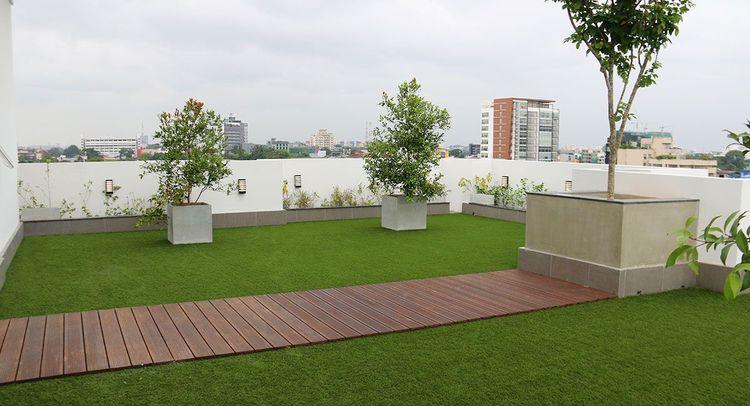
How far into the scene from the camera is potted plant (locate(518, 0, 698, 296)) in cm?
650

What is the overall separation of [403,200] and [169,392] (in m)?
7.92

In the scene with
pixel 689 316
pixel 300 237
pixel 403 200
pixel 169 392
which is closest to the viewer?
pixel 169 392

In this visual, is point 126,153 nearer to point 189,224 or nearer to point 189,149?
point 189,149

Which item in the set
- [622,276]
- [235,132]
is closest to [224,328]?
[622,276]

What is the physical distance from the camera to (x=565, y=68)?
16.3 m

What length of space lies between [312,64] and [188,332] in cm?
1624

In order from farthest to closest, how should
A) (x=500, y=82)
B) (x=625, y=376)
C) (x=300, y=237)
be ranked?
(x=500, y=82), (x=300, y=237), (x=625, y=376)

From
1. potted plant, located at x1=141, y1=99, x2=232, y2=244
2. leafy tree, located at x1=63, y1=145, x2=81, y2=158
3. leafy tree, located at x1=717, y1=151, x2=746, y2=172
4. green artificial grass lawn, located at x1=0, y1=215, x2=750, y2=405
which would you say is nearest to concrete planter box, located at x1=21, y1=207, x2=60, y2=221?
leafy tree, located at x1=63, y1=145, x2=81, y2=158

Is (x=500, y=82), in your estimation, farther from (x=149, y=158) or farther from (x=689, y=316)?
(x=689, y=316)

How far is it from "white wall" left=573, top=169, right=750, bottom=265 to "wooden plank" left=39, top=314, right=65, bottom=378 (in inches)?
252

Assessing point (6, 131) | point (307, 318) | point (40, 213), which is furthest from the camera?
point (40, 213)

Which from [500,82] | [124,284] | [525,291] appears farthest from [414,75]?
[500,82]

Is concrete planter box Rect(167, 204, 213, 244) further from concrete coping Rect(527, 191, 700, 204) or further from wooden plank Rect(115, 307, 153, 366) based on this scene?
concrete coping Rect(527, 191, 700, 204)

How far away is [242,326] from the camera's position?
5.16 m
